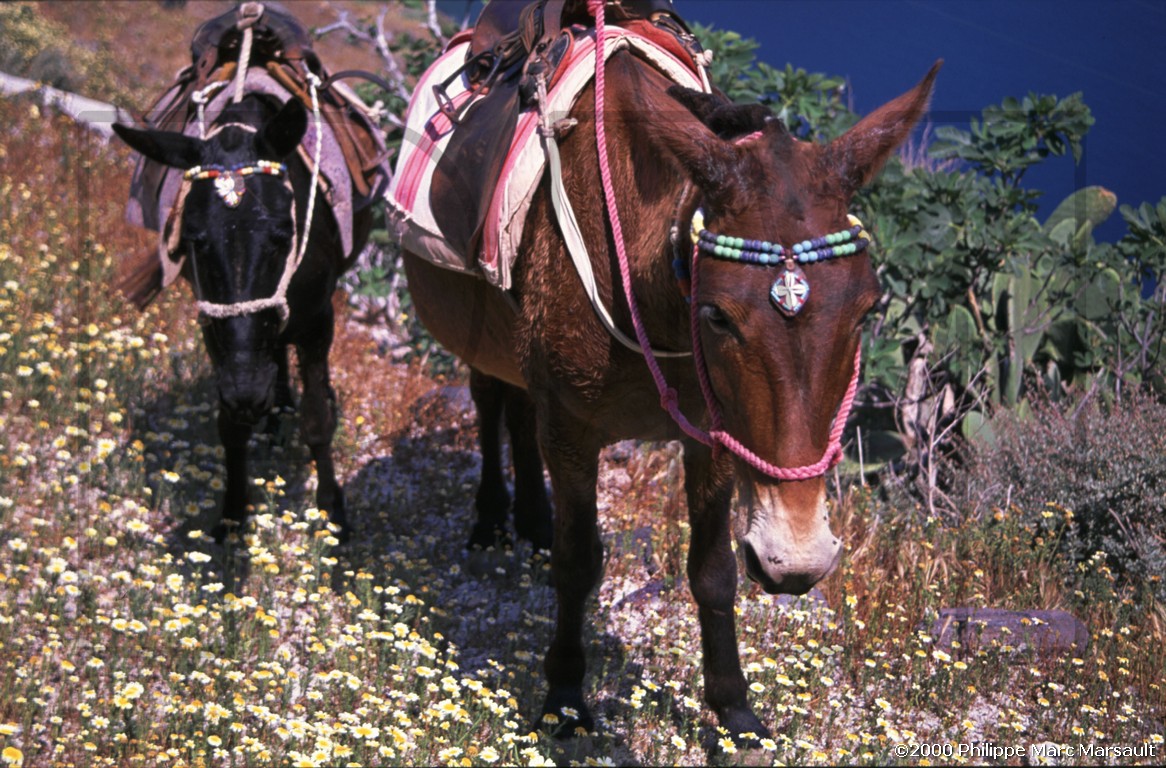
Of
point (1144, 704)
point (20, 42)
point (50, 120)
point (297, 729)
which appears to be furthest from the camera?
point (20, 42)

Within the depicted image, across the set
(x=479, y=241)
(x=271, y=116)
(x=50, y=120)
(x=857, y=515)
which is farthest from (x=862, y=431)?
(x=50, y=120)

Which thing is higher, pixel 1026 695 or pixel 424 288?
pixel 424 288

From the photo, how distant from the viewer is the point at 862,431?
22.7 feet

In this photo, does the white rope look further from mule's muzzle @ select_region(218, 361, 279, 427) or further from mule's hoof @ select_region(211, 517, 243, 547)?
mule's hoof @ select_region(211, 517, 243, 547)

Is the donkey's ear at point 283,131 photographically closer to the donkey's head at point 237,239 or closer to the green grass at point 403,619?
the donkey's head at point 237,239

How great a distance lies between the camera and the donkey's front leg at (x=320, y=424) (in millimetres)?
6039

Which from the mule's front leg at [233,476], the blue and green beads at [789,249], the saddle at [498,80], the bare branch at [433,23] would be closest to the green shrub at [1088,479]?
the saddle at [498,80]

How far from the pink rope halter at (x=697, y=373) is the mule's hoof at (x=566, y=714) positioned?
52.6 inches

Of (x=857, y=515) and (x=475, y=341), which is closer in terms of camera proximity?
(x=475, y=341)

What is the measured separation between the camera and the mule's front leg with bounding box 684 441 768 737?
13.1ft

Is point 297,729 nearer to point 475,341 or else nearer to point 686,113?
point 475,341

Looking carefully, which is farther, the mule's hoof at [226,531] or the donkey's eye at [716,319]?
the mule's hoof at [226,531]

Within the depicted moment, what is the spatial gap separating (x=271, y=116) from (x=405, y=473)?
233cm

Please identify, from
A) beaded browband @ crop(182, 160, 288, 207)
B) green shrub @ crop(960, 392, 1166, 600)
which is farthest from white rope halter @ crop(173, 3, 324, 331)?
green shrub @ crop(960, 392, 1166, 600)
